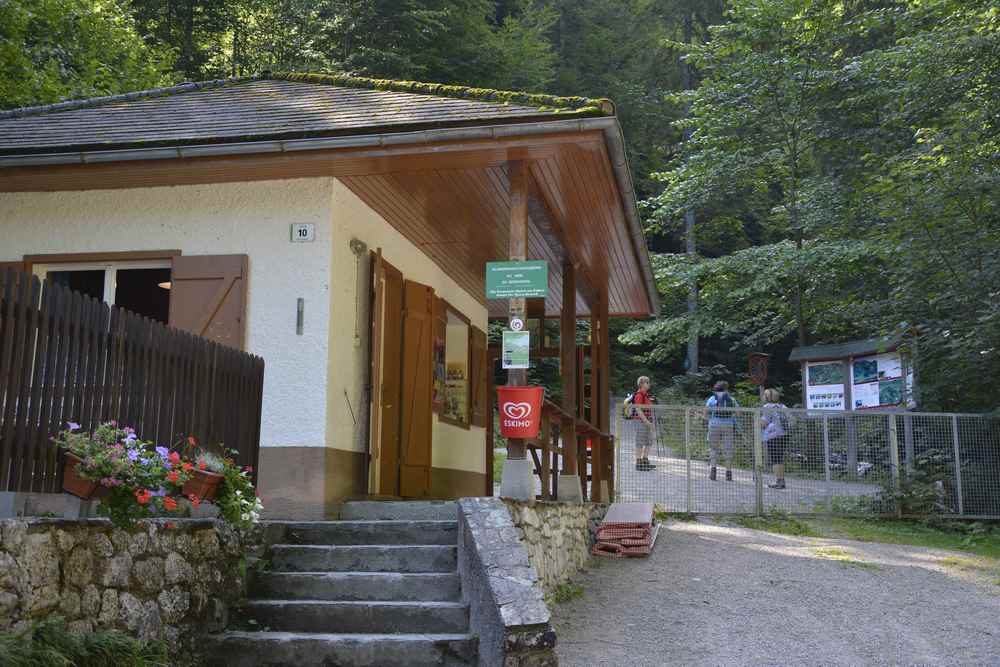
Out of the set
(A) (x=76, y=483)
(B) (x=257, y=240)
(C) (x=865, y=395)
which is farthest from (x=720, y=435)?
(A) (x=76, y=483)

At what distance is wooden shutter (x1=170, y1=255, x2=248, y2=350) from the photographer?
852 cm

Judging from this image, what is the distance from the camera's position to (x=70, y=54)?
68.0 ft

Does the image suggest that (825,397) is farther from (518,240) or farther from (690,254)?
(518,240)

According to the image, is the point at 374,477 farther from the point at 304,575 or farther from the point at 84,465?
the point at 84,465

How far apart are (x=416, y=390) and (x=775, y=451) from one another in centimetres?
628

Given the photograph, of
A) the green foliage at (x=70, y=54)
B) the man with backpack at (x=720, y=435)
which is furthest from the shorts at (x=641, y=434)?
the green foliage at (x=70, y=54)

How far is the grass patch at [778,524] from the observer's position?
1315cm

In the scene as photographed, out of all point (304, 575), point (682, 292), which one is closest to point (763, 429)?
point (304, 575)

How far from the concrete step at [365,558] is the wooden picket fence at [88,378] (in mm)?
828

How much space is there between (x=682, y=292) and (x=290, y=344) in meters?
20.1

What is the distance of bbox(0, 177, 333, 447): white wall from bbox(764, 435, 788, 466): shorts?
806 centimetres

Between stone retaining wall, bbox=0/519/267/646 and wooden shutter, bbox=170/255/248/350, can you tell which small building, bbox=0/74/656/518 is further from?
stone retaining wall, bbox=0/519/267/646

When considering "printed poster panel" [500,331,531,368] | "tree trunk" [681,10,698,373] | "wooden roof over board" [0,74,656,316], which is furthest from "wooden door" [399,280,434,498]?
"tree trunk" [681,10,698,373]

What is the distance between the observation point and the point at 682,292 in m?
27.4
